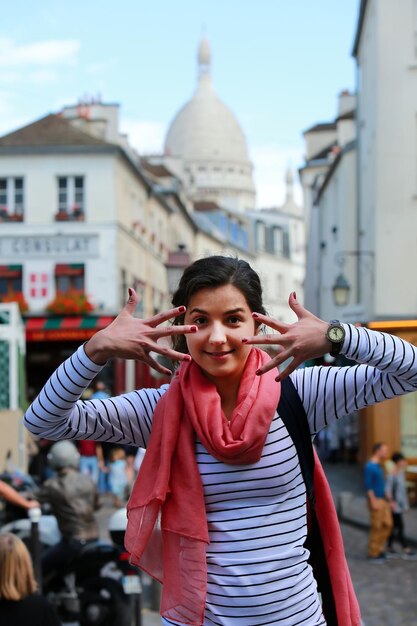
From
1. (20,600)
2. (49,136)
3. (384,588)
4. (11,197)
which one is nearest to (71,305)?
(11,197)

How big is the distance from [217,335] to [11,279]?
33.6m

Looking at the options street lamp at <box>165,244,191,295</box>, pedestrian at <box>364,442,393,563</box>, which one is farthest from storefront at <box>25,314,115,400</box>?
pedestrian at <box>364,442,393,563</box>

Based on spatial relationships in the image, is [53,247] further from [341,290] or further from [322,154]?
[322,154]

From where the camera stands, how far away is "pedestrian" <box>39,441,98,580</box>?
945 centimetres

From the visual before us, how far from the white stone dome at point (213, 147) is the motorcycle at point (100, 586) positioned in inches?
4900

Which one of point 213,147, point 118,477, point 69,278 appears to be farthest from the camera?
point 213,147

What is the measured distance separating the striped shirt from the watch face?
21mm

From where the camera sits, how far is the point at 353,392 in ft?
10.6

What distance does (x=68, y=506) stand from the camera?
1012 cm

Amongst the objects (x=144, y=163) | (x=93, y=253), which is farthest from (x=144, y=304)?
(x=144, y=163)

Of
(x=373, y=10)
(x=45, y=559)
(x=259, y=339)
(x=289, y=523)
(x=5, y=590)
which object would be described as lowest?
(x=45, y=559)

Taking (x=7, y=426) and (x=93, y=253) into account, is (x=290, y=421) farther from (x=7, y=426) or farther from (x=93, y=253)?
(x=93, y=253)

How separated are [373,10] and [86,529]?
1547cm

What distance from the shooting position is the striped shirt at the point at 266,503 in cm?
308
